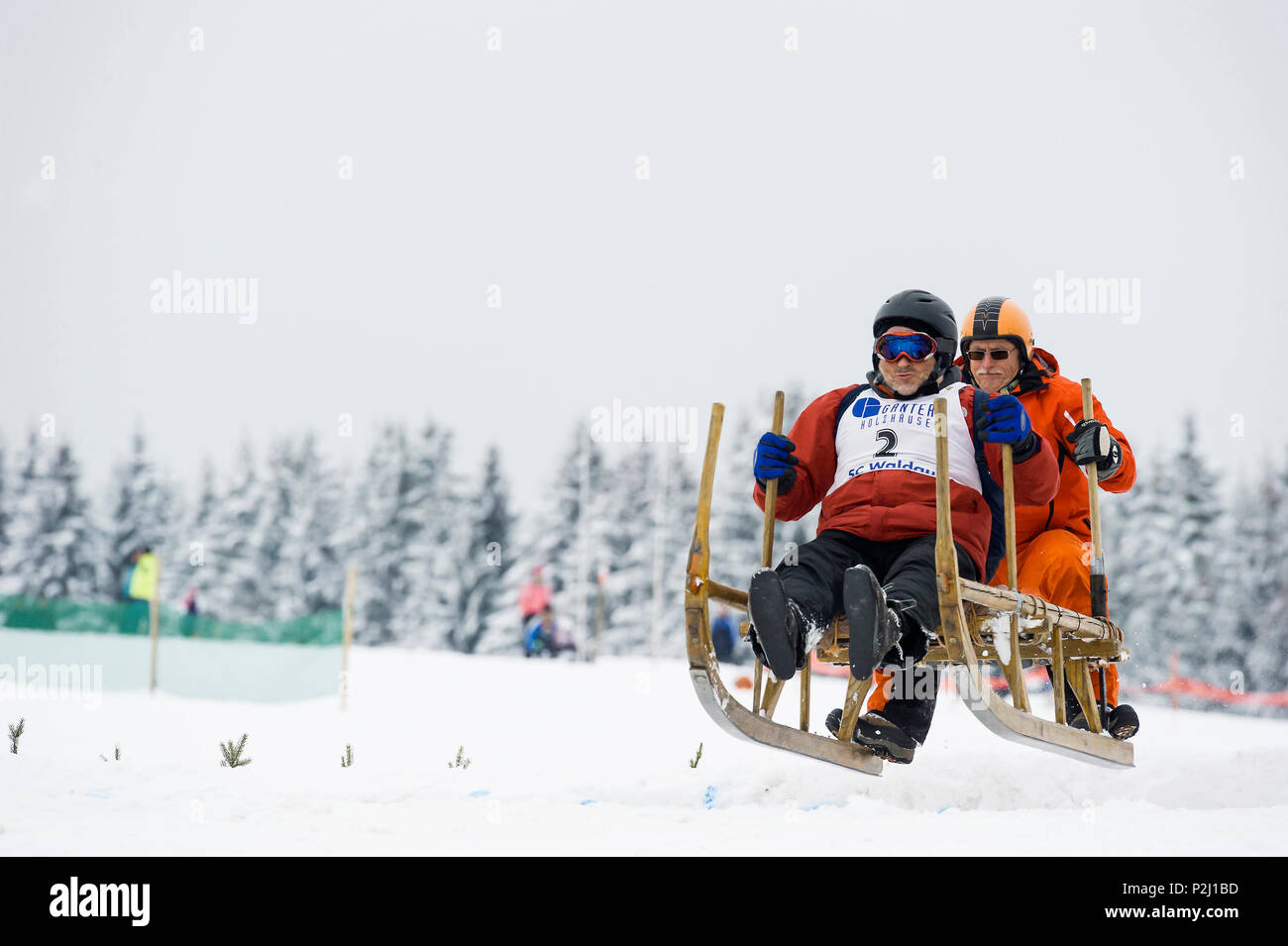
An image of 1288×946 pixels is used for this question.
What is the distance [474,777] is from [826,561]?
2.95 metres

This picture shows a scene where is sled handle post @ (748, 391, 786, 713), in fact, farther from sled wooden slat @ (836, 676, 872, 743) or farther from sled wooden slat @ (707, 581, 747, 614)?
sled wooden slat @ (836, 676, 872, 743)

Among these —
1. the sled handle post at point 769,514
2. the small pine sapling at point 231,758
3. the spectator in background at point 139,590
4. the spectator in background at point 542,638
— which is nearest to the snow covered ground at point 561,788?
the small pine sapling at point 231,758

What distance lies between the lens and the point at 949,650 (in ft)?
14.6

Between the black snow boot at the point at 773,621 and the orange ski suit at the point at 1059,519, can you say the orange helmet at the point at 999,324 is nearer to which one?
the orange ski suit at the point at 1059,519

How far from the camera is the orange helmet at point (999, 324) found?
6137 millimetres

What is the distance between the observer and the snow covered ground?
435cm

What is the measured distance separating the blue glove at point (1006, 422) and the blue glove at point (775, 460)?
35.3 inches

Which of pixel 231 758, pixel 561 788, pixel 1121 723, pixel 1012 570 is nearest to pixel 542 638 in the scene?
pixel 231 758

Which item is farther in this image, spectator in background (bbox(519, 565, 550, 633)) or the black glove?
spectator in background (bbox(519, 565, 550, 633))

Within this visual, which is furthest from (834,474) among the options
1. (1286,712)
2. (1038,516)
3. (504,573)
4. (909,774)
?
(504,573)

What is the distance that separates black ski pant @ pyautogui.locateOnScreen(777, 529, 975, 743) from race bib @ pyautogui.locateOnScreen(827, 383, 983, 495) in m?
0.34

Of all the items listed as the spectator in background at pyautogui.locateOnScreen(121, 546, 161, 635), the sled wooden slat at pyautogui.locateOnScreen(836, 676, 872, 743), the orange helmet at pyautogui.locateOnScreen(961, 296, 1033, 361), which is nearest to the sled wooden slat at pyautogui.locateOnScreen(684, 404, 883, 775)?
the sled wooden slat at pyautogui.locateOnScreen(836, 676, 872, 743)

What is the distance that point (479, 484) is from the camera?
142 feet
